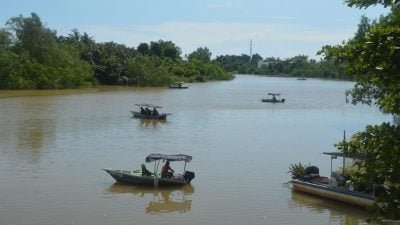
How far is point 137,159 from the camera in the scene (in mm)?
22391

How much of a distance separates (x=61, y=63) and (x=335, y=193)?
60504mm

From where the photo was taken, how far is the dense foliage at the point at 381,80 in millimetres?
3896

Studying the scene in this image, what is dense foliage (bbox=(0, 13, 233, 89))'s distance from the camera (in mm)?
65250

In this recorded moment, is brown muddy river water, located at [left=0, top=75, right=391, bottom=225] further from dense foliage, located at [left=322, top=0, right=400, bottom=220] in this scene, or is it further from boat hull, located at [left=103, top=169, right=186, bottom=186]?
dense foliage, located at [left=322, top=0, right=400, bottom=220]

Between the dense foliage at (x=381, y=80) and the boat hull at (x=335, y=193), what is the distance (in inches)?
393

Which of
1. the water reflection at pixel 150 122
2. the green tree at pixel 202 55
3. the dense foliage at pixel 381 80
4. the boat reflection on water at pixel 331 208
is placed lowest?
the boat reflection on water at pixel 331 208

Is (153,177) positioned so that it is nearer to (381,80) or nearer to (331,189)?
(331,189)

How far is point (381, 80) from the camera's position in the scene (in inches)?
167

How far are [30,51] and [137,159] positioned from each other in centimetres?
5173

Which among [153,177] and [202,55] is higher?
[202,55]

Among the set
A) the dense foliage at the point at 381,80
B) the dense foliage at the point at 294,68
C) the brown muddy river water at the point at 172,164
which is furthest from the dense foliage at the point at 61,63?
the dense foliage at the point at 294,68

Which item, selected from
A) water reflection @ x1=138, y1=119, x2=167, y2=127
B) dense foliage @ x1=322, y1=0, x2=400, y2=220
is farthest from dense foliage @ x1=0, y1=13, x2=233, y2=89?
dense foliage @ x1=322, y1=0, x2=400, y2=220

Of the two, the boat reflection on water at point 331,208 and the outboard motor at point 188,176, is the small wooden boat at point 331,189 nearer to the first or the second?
the boat reflection on water at point 331,208

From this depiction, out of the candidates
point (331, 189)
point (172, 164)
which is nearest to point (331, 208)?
point (331, 189)
